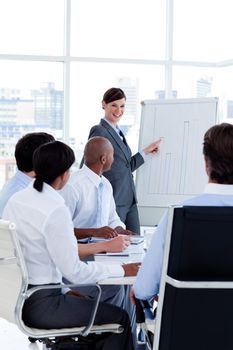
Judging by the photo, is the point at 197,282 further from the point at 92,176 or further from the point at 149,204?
the point at 149,204

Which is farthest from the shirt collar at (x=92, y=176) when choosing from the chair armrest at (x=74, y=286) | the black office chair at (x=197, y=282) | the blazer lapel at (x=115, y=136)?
the black office chair at (x=197, y=282)

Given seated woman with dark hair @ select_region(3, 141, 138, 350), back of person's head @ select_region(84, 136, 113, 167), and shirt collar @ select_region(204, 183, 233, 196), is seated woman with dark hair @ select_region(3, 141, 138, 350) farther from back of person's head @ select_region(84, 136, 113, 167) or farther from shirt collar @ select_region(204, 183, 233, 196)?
back of person's head @ select_region(84, 136, 113, 167)

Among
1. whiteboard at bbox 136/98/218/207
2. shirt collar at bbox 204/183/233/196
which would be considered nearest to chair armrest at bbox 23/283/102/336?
shirt collar at bbox 204/183/233/196

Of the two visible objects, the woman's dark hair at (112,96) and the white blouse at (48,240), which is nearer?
the white blouse at (48,240)

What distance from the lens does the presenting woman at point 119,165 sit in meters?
4.33

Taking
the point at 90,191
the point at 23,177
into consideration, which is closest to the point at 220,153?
the point at 23,177

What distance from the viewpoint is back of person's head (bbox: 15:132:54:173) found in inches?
119

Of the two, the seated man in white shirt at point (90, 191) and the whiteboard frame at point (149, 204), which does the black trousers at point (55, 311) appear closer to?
the seated man in white shirt at point (90, 191)

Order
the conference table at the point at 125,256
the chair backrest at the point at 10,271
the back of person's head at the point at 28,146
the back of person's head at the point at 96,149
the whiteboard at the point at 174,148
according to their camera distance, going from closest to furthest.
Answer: the chair backrest at the point at 10,271
the conference table at the point at 125,256
the back of person's head at the point at 28,146
the back of person's head at the point at 96,149
the whiteboard at the point at 174,148

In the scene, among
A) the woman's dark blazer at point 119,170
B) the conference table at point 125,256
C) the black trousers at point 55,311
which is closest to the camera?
the black trousers at point 55,311

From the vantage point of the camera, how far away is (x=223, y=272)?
1907 millimetres

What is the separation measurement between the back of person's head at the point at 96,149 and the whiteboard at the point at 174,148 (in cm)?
140

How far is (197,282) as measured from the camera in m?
1.86

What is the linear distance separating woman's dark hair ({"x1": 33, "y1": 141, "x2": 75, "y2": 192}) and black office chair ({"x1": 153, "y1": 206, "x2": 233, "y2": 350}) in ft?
2.71
